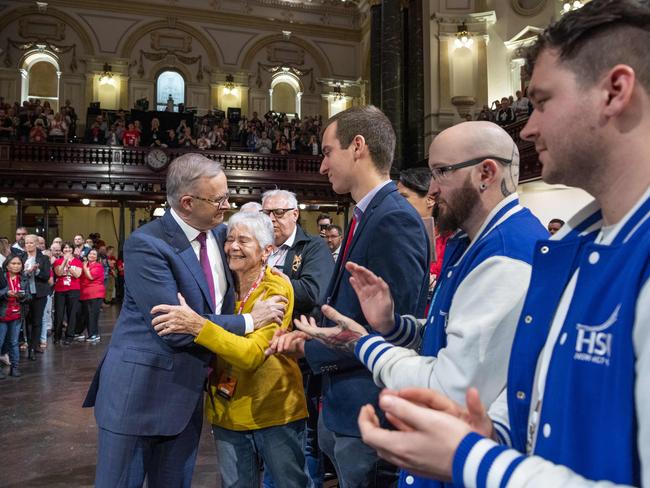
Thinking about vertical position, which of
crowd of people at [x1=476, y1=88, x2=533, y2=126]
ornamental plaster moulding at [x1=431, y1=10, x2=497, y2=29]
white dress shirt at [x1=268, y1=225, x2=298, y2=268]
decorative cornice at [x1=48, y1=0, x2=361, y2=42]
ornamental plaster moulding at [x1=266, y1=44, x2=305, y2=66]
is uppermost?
decorative cornice at [x1=48, y1=0, x2=361, y2=42]

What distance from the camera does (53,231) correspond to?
19.6 meters

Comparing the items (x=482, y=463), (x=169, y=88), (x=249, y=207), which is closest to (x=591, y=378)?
(x=482, y=463)

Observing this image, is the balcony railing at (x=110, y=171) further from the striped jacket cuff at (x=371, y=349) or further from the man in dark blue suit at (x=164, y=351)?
the striped jacket cuff at (x=371, y=349)

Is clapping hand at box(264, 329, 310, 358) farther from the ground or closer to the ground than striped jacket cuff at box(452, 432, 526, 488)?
closer to the ground

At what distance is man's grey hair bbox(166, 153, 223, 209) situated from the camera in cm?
237

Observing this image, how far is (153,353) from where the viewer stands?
2.22m

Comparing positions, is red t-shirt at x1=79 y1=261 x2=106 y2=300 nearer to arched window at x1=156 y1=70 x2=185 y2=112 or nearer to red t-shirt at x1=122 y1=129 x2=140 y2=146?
red t-shirt at x1=122 y1=129 x2=140 y2=146

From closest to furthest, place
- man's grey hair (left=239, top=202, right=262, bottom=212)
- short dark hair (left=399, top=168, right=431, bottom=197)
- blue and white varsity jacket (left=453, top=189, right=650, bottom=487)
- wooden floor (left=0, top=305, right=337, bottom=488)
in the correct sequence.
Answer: blue and white varsity jacket (left=453, top=189, right=650, bottom=487) → man's grey hair (left=239, top=202, right=262, bottom=212) → short dark hair (left=399, top=168, right=431, bottom=197) → wooden floor (left=0, top=305, right=337, bottom=488)

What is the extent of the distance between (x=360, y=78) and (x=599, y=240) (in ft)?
74.6

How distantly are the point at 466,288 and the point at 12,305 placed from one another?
23.6ft

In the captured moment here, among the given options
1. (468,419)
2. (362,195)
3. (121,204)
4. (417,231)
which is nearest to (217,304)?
(362,195)

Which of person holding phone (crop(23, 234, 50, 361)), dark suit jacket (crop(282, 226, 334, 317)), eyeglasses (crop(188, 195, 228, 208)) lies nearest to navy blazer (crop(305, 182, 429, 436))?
eyeglasses (crop(188, 195, 228, 208))

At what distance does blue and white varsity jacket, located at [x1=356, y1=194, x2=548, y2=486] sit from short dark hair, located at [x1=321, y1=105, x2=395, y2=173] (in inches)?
32.5

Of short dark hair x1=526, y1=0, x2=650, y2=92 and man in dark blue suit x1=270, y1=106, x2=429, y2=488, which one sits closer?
short dark hair x1=526, y1=0, x2=650, y2=92
